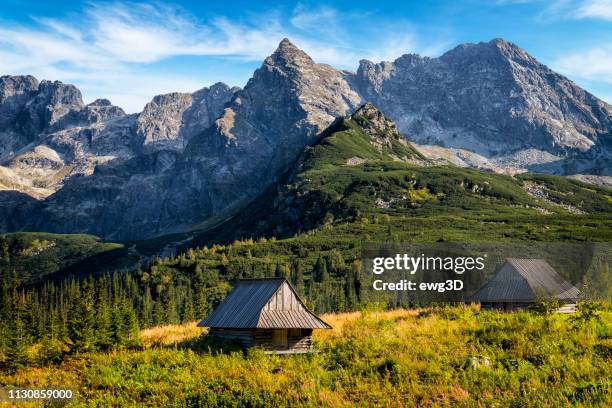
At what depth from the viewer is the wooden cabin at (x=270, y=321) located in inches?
1542

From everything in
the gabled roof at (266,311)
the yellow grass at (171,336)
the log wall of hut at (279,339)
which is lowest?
the yellow grass at (171,336)

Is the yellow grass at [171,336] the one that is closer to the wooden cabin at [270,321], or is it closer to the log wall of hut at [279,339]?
the wooden cabin at [270,321]

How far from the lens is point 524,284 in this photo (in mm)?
46156

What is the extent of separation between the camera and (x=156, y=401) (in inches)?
1201

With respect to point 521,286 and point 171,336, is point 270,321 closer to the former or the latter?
point 171,336

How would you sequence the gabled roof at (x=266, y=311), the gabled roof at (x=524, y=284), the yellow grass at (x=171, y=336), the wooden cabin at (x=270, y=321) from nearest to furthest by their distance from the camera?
the wooden cabin at (x=270, y=321)
the gabled roof at (x=266, y=311)
the gabled roof at (x=524, y=284)
the yellow grass at (x=171, y=336)

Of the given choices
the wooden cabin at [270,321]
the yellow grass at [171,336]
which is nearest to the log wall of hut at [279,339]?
the wooden cabin at [270,321]

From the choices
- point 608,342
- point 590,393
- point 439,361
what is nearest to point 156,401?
point 439,361

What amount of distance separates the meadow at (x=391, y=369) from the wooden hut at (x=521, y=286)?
668 cm

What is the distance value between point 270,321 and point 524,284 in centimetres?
1927

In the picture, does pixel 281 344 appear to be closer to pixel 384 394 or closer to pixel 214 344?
pixel 214 344

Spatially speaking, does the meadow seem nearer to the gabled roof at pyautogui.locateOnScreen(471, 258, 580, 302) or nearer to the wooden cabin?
the wooden cabin

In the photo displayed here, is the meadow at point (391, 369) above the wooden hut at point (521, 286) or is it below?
below

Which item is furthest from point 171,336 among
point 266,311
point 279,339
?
point 279,339
